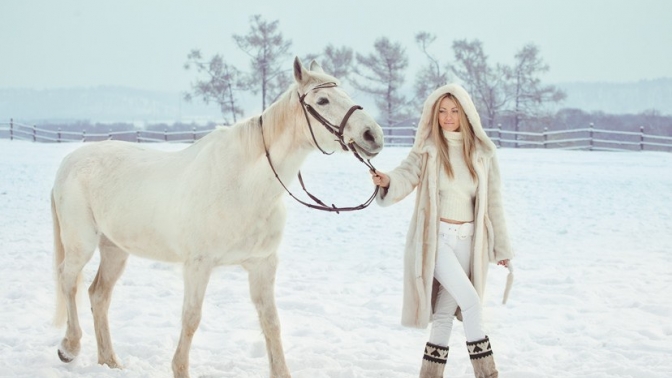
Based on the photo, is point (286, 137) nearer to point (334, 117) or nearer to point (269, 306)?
point (334, 117)

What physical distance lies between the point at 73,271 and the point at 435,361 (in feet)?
8.03

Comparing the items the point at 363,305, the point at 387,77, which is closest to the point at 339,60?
the point at 387,77

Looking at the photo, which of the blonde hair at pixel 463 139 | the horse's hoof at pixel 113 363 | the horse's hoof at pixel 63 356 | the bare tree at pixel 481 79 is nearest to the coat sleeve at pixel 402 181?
the blonde hair at pixel 463 139

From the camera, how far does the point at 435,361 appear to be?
3613mm

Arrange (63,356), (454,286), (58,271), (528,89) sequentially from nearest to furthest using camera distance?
(454,286), (63,356), (58,271), (528,89)

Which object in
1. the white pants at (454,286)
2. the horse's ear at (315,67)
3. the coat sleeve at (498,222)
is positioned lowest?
the white pants at (454,286)

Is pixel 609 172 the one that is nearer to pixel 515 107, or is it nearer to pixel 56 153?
pixel 56 153

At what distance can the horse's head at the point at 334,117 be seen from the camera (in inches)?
128

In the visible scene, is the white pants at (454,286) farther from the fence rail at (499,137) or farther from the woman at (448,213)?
the fence rail at (499,137)

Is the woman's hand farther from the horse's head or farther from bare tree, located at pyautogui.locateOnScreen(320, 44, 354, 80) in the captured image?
bare tree, located at pyautogui.locateOnScreen(320, 44, 354, 80)

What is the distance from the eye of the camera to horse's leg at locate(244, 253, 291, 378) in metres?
3.94

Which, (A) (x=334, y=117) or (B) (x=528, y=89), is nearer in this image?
(A) (x=334, y=117)

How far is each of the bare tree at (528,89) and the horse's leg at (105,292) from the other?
35864 millimetres

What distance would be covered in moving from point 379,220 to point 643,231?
13.0ft
